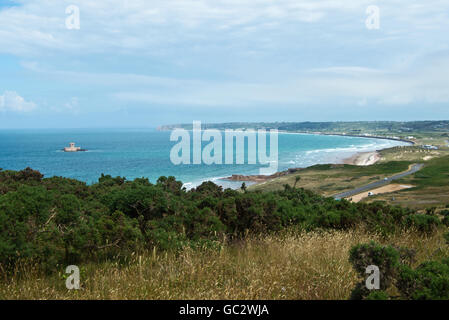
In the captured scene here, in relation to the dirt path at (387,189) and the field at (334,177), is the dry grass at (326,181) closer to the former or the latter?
the field at (334,177)

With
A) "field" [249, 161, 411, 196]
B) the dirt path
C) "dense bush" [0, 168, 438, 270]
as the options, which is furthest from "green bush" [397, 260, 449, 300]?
the dirt path

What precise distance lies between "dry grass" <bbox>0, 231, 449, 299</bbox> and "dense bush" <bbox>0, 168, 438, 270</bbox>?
39 centimetres

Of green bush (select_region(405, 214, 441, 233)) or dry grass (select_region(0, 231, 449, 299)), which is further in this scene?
green bush (select_region(405, 214, 441, 233))

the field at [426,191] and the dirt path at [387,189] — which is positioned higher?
the field at [426,191]

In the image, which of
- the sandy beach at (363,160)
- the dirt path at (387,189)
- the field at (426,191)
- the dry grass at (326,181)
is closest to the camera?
the field at (426,191)

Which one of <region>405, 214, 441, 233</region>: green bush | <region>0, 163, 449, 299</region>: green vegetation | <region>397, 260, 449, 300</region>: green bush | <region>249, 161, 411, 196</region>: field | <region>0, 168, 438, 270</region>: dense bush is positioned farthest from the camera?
<region>249, 161, 411, 196</region>: field

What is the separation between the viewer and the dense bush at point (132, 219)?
495 cm

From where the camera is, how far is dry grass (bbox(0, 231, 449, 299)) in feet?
13.1

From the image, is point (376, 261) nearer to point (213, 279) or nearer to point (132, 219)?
point (213, 279)

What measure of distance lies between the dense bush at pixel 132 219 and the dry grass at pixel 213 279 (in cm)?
39

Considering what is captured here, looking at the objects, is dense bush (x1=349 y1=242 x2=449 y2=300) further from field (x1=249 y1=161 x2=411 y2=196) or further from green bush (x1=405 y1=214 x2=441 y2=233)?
field (x1=249 y1=161 x2=411 y2=196)

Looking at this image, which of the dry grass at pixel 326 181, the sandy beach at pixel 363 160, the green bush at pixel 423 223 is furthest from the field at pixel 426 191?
the green bush at pixel 423 223

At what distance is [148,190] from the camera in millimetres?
7129

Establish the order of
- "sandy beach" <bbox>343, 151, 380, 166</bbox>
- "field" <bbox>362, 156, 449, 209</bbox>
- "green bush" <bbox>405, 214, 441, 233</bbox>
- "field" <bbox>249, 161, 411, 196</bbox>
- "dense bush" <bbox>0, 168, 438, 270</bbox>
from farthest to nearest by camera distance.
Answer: "sandy beach" <bbox>343, 151, 380, 166</bbox>, "field" <bbox>249, 161, 411, 196</bbox>, "field" <bbox>362, 156, 449, 209</bbox>, "green bush" <bbox>405, 214, 441, 233</bbox>, "dense bush" <bbox>0, 168, 438, 270</bbox>
